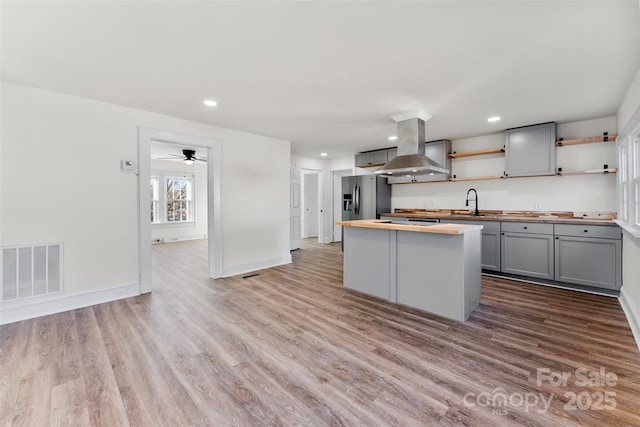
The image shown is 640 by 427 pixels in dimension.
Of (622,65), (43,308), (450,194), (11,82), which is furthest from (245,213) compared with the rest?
(622,65)

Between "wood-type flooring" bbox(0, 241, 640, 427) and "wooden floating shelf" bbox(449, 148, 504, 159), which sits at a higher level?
"wooden floating shelf" bbox(449, 148, 504, 159)

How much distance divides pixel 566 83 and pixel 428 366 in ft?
9.96

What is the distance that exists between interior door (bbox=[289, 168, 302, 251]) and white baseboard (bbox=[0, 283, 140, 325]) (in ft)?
12.4

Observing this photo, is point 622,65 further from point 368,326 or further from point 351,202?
point 351,202

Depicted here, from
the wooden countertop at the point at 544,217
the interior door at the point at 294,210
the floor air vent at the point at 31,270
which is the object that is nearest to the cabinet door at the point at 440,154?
A: the wooden countertop at the point at 544,217

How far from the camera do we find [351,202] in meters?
6.58

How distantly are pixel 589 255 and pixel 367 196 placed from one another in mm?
3688

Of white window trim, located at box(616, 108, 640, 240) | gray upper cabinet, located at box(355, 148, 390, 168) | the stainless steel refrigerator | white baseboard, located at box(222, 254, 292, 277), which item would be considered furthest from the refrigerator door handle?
white window trim, located at box(616, 108, 640, 240)

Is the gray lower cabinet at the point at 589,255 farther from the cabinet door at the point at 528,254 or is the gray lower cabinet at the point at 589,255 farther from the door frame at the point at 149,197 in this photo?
the door frame at the point at 149,197

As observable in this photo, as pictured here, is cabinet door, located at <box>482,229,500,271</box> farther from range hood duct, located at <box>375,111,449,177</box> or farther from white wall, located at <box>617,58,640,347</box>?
range hood duct, located at <box>375,111,449,177</box>

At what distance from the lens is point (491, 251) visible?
4312 mm

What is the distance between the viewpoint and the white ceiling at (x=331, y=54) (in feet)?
5.68

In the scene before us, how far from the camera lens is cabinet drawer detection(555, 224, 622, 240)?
3357mm

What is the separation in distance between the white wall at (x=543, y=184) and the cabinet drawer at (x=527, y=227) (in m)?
0.68
